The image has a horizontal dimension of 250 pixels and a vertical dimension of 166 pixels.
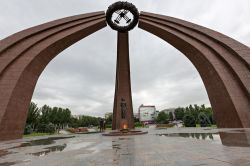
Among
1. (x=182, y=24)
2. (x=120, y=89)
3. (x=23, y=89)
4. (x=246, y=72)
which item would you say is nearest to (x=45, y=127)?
(x=120, y=89)

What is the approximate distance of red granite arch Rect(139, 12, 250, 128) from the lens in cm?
1346

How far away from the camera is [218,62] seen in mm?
15539

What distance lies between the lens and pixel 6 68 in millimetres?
14570

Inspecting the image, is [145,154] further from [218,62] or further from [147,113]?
[147,113]

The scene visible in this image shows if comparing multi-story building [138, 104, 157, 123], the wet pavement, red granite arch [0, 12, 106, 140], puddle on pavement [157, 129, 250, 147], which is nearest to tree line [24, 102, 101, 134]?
red granite arch [0, 12, 106, 140]

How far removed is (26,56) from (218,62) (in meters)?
17.8

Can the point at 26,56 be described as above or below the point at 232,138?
above

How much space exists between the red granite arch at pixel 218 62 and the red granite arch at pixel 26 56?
7.57m

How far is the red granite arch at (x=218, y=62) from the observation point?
1346 cm

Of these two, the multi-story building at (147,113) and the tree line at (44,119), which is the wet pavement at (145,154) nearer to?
the tree line at (44,119)

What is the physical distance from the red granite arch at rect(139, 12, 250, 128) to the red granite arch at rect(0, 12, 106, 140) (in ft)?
24.8

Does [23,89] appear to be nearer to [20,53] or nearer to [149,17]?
[20,53]

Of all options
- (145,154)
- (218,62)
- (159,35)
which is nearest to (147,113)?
(159,35)

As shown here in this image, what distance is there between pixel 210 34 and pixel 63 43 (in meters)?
15.5
